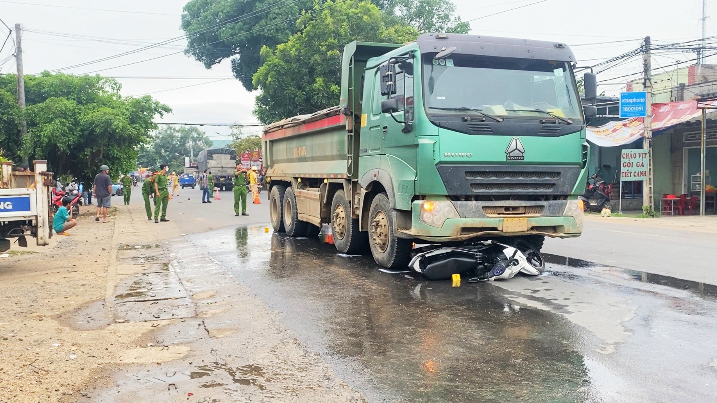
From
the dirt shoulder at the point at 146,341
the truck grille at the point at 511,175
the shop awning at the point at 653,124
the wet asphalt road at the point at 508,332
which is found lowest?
the dirt shoulder at the point at 146,341

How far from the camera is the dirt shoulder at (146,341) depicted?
4.54 meters

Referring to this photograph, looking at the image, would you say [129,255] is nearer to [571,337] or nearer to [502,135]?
[502,135]

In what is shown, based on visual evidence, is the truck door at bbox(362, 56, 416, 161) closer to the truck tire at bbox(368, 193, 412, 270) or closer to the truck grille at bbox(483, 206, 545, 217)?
the truck tire at bbox(368, 193, 412, 270)

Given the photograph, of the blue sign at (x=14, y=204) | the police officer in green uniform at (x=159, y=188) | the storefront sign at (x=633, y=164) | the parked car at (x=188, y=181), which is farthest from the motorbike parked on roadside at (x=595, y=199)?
the parked car at (x=188, y=181)

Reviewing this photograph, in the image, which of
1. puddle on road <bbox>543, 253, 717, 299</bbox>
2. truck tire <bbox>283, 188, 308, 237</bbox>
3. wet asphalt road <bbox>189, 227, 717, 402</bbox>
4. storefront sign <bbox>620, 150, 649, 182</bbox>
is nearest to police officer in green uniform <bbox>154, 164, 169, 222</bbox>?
truck tire <bbox>283, 188, 308, 237</bbox>

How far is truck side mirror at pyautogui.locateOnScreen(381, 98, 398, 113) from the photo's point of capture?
28.2ft

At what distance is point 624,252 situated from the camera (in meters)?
11.5

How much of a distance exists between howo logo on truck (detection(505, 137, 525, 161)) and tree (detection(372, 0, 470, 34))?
37004 mm

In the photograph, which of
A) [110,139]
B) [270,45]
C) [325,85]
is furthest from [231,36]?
[110,139]

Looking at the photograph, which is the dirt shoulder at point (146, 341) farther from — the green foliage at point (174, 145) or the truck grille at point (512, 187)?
the green foliage at point (174, 145)

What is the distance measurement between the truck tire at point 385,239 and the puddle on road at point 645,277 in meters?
2.04

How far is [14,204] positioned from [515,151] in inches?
263

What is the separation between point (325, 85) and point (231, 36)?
1585cm

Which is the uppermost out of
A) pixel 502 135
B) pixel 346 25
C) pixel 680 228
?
pixel 346 25
